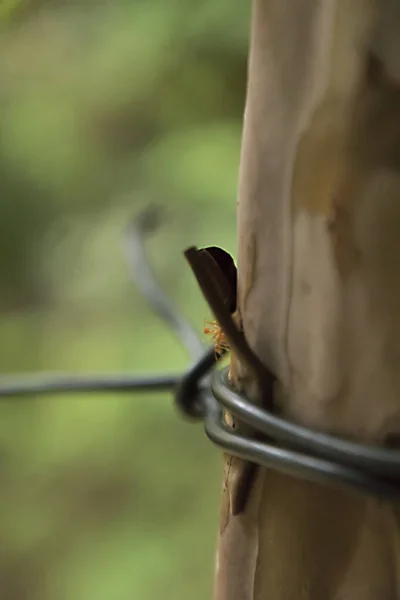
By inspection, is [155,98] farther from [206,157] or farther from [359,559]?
[359,559]

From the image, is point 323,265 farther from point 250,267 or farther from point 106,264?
point 106,264

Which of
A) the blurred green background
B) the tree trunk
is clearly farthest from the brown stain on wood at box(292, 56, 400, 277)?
the blurred green background

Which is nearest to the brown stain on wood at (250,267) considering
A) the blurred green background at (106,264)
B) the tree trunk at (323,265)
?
the tree trunk at (323,265)

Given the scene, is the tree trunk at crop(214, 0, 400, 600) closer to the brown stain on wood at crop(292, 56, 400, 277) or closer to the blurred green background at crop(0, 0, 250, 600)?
the brown stain on wood at crop(292, 56, 400, 277)

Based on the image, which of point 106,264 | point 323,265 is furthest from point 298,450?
point 106,264

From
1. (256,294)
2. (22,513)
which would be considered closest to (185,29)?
(22,513)
